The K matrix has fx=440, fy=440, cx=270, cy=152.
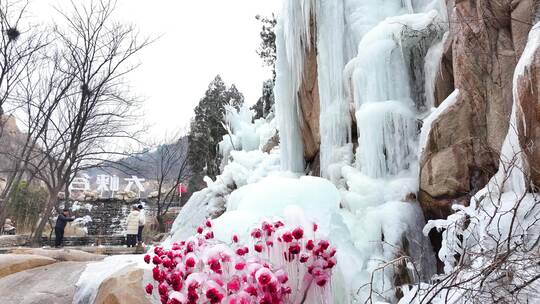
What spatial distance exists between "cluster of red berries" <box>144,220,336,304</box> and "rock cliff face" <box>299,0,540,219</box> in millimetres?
1962

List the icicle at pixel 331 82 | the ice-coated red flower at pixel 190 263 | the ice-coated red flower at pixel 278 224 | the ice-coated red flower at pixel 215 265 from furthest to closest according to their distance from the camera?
the icicle at pixel 331 82 → the ice-coated red flower at pixel 278 224 → the ice-coated red flower at pixel 190 263 → the ice-coated red flower at pixel 215 265

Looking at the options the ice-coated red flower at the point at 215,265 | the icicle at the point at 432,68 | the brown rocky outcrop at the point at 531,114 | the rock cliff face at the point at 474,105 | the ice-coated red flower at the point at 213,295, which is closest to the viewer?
the ice-coated red flower at the point at 213,295

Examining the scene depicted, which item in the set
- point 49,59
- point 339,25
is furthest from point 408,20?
point 49,59

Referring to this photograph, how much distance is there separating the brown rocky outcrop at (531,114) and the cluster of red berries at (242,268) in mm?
1479

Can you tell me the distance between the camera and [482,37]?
385 centimetres

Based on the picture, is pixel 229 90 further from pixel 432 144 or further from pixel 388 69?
pixel 432 144

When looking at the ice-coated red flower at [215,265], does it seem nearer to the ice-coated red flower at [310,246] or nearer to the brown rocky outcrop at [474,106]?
the ice-coated red flower at [310,246]

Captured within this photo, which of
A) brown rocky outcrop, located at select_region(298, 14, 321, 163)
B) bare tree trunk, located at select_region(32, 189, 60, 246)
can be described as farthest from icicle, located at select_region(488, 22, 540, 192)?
bare tree trunk, located at select_region(32, 189, 60, 246)

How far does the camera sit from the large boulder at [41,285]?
500 centimetres

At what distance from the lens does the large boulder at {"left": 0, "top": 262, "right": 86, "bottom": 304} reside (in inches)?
197

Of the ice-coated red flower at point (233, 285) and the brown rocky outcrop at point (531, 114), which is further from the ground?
the brown rocky outcrop at point (531, 114)

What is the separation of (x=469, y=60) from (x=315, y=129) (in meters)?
3.79

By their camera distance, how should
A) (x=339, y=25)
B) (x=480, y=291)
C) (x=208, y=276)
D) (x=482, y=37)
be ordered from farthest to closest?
(x=339, y=25), (x=482, y=37), (x=208, y=276), (x=480, y=291)

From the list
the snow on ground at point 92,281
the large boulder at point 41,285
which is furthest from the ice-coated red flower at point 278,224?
the large boulder at point 41,285
